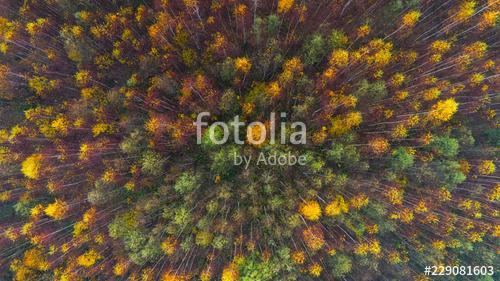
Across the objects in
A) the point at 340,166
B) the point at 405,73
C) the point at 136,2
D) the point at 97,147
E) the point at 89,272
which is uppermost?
the point at 136,2

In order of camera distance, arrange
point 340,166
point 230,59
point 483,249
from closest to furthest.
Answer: point 230,59 → point 340,166 → point 483,249

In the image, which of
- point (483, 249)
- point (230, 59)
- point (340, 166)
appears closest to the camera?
point (230, 59)

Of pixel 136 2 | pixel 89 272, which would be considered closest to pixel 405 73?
pixel 136 2

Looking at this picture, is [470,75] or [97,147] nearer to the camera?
[97,147]

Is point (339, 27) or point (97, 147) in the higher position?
point (339, 27)

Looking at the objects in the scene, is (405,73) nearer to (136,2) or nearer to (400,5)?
(400,5)

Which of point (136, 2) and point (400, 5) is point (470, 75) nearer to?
point (400, 5)

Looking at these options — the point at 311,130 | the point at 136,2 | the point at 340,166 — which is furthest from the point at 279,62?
the point at 136,2
